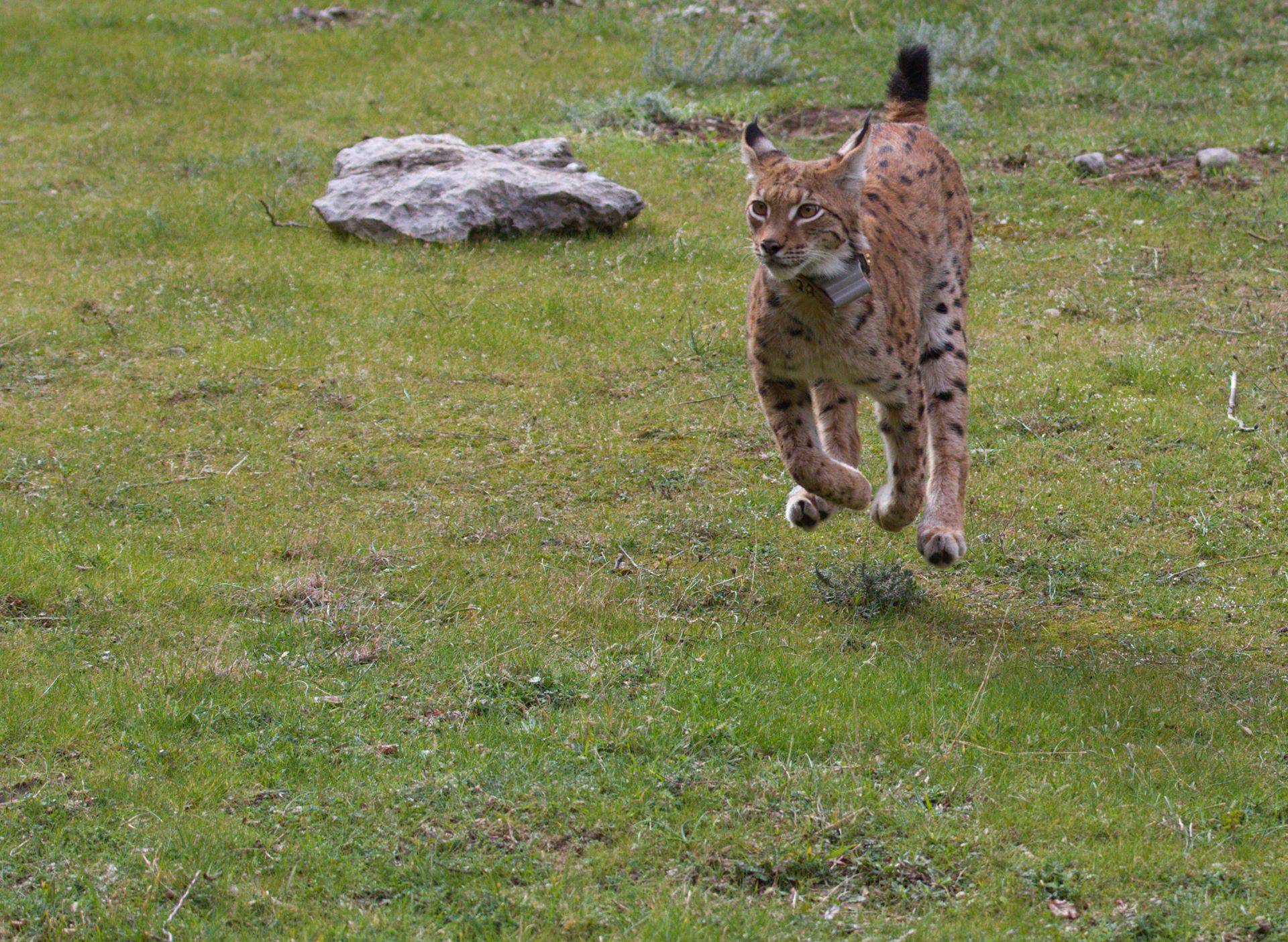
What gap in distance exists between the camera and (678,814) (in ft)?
17.4

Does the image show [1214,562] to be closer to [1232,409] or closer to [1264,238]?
[1232,409]

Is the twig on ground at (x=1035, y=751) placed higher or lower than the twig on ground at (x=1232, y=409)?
higher

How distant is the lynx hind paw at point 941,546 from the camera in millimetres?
7492

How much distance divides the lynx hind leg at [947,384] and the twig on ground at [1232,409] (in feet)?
8.48

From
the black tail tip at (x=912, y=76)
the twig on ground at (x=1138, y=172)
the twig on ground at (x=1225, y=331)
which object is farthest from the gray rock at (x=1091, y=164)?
the black tail tip at (x=912, y=76)

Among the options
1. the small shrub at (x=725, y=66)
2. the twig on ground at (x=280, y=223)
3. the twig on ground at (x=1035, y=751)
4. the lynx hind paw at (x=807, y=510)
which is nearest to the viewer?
the twig on ground at (x=1035, y=751)

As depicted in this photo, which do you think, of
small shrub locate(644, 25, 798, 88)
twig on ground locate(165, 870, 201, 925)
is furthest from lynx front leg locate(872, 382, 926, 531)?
small shrub locate(644, 25, 798, 88)

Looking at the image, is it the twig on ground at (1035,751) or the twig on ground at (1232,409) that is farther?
the twig on ground at (1232,409)

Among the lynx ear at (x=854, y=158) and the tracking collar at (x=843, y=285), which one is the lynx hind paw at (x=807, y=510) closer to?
the tracking collar at (x=843, y=285)

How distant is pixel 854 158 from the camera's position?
275 inches

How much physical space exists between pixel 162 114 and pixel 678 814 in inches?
574

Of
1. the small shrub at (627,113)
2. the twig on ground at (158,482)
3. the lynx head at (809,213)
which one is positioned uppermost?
the lynx head at (809,213)

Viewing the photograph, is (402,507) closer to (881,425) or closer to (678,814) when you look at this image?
(881,425)

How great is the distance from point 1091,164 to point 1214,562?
25.4 ft
